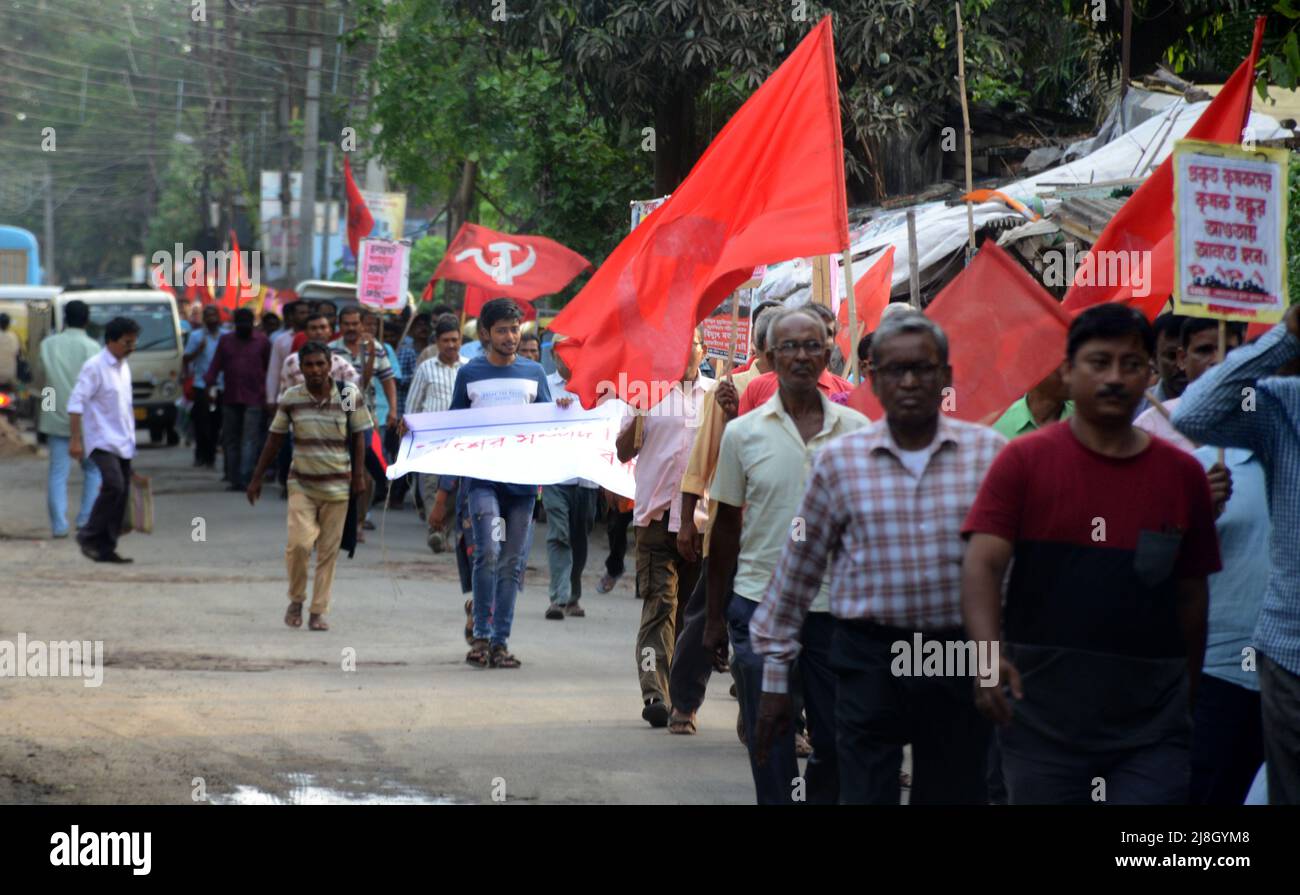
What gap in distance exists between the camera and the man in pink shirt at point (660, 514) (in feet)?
29.2

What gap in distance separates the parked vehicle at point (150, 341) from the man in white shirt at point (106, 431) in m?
12.7

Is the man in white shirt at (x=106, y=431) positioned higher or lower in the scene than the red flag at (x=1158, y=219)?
lower

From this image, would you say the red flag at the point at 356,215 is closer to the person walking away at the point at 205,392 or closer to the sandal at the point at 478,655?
the person walking away at the point at 205,392

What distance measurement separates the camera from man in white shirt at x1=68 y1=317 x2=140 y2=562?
15.0 metres

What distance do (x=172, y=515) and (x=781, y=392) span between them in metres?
14.0

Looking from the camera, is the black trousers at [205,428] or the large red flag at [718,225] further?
the black trousers at [205,428]

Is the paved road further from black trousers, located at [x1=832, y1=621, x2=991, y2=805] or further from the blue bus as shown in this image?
the blue bus

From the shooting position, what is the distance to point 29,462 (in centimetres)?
2577

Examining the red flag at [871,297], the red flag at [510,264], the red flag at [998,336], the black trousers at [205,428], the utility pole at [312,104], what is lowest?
the black trousers at [205,428]

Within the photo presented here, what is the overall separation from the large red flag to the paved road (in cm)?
169

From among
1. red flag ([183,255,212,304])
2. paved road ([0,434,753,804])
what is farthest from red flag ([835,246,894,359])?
red flag ([183,255,212,304])

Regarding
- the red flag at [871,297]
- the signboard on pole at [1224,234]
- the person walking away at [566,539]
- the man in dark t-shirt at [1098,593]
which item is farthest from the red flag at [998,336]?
the person walking away at [566,539]
